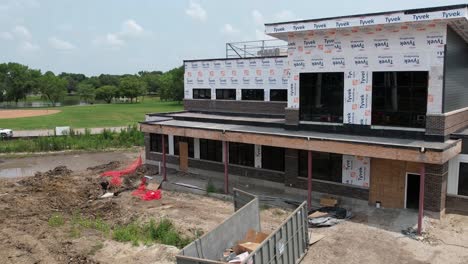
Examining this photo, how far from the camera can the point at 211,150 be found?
26.0 meters

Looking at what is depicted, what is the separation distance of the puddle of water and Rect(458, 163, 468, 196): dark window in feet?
90.0

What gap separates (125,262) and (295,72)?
12604 millimetres

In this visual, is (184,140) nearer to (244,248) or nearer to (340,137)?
(340,137)

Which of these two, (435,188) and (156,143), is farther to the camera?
(156,143)

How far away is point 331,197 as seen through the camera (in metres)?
20.3

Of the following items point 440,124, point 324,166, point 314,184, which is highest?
point 440,124

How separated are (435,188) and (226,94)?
17324mm

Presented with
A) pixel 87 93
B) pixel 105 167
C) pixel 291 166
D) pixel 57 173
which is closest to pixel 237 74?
pixel 291 166

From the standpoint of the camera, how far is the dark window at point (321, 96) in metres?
20.5

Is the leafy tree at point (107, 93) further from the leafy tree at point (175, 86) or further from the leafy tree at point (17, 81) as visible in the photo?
the leafy tree at point (175, 86)

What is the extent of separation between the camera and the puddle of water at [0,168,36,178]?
30.7 meters

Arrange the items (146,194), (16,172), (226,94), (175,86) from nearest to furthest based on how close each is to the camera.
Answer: (146,194), (226,94), (16,172), (175,86)

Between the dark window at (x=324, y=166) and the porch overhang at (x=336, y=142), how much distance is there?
1.09 m

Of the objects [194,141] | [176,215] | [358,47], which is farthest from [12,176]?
[358,47]
